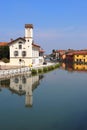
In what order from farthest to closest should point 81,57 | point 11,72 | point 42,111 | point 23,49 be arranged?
point 81,57 → point 23,49 → point 11,72 → point 42,111

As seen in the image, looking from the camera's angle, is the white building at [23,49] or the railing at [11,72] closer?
the railing at [11,72]

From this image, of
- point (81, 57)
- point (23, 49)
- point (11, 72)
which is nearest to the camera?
point (11, 72)

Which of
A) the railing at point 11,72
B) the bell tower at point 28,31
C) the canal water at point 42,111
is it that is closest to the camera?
the canal water at point 42,111

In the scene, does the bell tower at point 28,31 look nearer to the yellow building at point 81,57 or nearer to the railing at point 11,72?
the railing at point 11,72

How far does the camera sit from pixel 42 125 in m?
10.6

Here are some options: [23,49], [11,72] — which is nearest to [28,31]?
[23,49]

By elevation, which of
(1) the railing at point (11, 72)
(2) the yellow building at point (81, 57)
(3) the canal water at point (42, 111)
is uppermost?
(2) the yellow building at point (81, 57)

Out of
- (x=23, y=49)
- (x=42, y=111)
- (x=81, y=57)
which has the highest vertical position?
(x=23, y=49)

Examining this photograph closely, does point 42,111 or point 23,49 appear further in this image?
point 23,49

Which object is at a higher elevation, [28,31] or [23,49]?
[28,31]

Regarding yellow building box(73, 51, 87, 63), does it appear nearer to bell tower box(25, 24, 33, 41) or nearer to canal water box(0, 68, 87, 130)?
bell tower box(25, 24, 33, 41)

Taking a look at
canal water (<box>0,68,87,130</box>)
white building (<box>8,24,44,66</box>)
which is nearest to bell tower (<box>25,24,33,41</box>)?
white building (<box>8,24,44,66</box>)

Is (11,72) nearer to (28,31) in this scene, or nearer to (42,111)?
(28,31)

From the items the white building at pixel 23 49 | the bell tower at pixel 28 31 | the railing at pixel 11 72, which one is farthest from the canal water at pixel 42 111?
the bell tower at pixel 28 31
